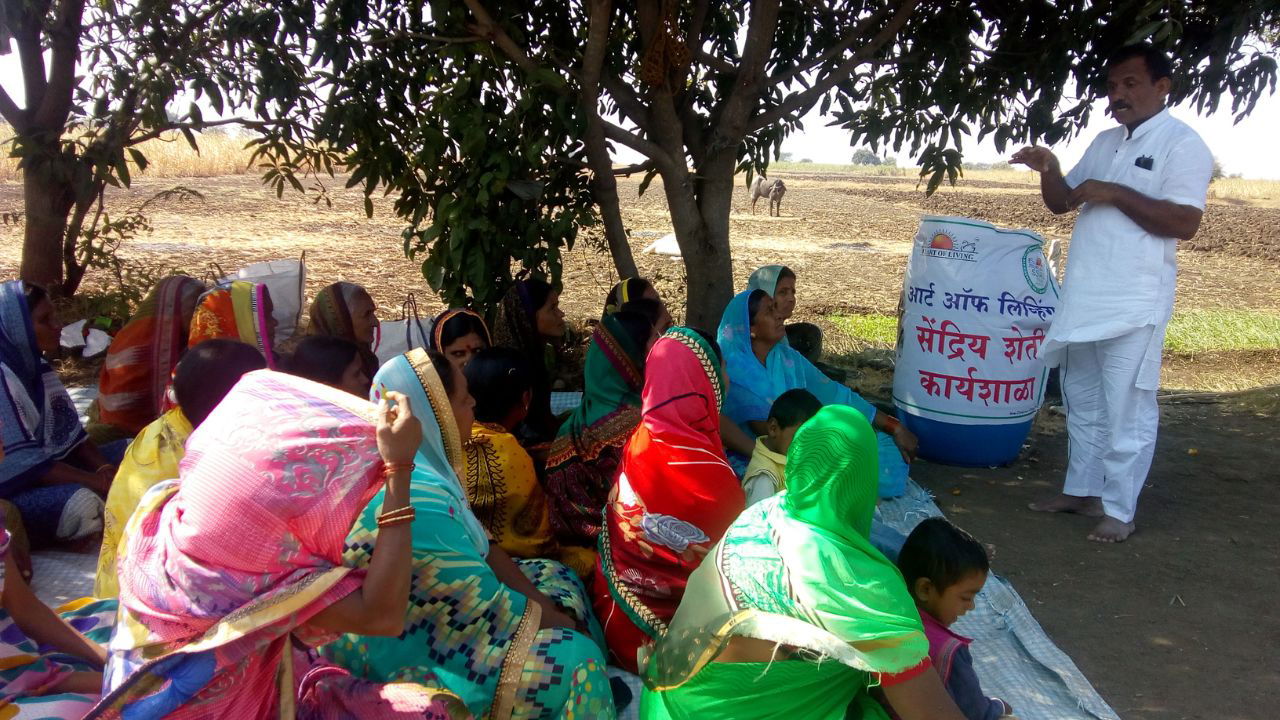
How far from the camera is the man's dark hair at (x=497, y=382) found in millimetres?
3229

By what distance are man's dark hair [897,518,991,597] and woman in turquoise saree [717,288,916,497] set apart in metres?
1.92

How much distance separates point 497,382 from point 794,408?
1.06 metres

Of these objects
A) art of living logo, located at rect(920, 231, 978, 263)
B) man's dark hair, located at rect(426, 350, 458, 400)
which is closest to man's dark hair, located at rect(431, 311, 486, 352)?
man's dark hair, located at rect(426, 350, 458, 400)

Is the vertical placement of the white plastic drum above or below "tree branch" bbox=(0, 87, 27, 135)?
below

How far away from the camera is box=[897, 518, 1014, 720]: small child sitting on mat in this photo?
223 cm

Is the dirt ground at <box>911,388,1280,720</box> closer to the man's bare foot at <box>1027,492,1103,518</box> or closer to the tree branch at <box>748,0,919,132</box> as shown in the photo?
the man's bare foot at <box>1027,492,1103,518</box>

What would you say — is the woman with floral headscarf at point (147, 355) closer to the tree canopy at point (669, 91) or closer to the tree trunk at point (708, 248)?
the tree canopy at point (669, 91)

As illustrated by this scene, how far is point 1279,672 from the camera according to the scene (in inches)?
121

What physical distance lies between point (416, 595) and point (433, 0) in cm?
285

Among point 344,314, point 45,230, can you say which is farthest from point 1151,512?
point 45,230

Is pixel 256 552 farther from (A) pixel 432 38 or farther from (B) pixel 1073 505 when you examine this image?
(B) pixel 1073 505

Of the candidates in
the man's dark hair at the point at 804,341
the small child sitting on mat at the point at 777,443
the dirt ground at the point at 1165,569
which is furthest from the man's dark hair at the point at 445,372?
the man's dark hair at the point at 804,341

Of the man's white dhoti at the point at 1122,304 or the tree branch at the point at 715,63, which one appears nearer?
the man's white dhoti at the point at 1122,304

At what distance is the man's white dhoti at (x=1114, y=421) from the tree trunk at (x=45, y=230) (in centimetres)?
666
